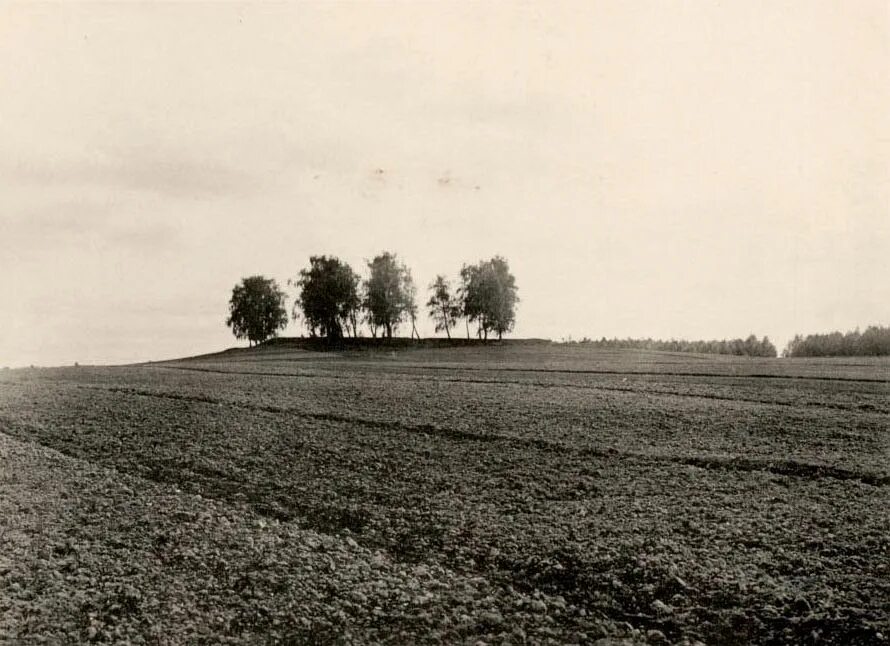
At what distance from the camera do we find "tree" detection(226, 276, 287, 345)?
60906mm

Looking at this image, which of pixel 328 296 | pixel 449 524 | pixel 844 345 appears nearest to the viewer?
pixel 449 524

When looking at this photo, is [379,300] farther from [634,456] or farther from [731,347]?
[634,456]

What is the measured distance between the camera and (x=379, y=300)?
58469 millimetres

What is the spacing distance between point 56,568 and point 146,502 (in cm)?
197

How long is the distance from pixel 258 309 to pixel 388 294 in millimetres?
11405

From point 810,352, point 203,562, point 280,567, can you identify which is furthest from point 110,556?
point 810,352

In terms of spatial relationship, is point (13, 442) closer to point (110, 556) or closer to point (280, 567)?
point (110, 556)

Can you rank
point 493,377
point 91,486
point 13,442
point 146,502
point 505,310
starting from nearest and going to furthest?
point 146,502
point 91,486
point 13,442
point 493,377
point 505,310

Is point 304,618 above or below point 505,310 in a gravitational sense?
below

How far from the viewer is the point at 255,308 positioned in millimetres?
60781

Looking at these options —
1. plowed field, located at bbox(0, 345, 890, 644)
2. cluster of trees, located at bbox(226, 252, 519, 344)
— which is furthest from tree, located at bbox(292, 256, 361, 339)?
plowed field, located at bbox(0, 345, 890, 644)

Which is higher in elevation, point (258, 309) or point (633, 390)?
point (258, 309)

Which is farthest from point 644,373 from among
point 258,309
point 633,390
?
point 258,309

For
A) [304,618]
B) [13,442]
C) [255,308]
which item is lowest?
[304,618]
